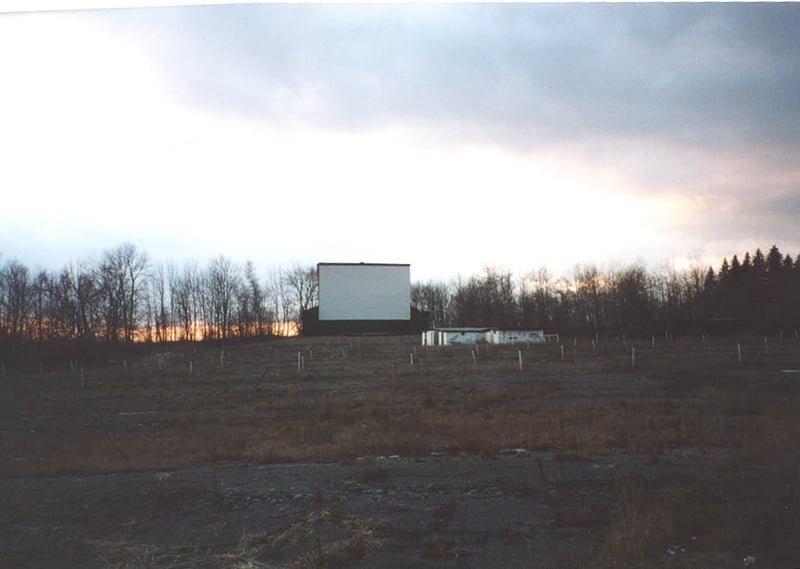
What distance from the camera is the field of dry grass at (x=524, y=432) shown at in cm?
460

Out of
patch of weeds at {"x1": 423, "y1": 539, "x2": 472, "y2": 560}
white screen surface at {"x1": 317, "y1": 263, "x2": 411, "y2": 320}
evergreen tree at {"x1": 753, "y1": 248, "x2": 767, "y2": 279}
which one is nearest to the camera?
patch of weeds at {"x1": 423, "y1": 539, "x2": 472, "y2": 560}

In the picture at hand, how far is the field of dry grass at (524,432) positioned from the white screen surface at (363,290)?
98.4 feet

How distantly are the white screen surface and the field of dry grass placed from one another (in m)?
30.0

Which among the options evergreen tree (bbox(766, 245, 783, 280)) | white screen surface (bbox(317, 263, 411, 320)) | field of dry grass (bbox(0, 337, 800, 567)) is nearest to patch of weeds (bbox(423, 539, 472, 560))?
field of dry grass (bbox(0, 337, 800, 567))

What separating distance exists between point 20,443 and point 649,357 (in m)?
26.1

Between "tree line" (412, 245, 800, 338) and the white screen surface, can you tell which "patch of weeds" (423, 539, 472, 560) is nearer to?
"tree line" (412, 245, 800, 338)

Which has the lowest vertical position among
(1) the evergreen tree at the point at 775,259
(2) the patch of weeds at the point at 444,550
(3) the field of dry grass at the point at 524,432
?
(3) the field of dry grass at the point at 524,432

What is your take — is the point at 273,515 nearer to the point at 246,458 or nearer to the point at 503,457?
the point at 246,458

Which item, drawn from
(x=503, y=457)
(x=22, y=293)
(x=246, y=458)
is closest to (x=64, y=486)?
(x=246, y=458)

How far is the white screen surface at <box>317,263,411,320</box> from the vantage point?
180 feet

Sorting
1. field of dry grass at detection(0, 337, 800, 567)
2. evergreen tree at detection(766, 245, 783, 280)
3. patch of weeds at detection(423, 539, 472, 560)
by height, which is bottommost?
field of dry grass at detection(0, 337, 800, 567)

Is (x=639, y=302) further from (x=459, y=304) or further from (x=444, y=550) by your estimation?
(x=444, y=550)

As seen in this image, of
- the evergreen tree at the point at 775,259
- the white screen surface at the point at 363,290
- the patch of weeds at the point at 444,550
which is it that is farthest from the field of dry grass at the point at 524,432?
the white screen surface at the point at 363,290

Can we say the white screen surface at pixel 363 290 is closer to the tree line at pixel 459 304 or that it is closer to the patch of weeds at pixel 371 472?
the tree line at pixel 459 304
